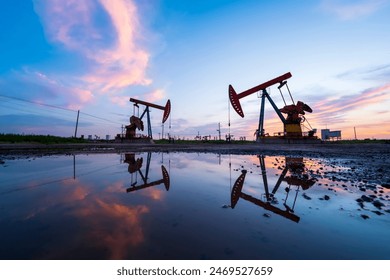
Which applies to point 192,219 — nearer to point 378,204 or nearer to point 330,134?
point 378,204

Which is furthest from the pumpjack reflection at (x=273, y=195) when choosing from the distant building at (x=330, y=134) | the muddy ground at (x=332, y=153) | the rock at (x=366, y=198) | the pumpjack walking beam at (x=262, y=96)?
the distant building at (x=330, y=134)

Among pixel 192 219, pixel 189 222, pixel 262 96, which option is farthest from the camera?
pixel 262 96

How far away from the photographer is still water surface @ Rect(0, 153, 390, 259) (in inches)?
77.7

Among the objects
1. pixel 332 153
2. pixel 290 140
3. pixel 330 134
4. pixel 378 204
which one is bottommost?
pixel 378 204

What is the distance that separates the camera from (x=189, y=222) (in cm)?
270

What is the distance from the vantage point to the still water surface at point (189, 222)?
1.97m

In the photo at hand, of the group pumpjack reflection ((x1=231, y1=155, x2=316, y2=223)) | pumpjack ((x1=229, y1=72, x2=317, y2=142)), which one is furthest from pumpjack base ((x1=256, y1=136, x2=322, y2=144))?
pumpjack reflection ((x1=231, y1=155, x2=316, y2=223))

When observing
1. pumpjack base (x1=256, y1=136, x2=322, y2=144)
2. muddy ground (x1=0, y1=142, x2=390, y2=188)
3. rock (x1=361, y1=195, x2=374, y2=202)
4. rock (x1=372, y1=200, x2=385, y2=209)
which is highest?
pumpjack base (x1=256, y1=136, x2=322, y2=144)

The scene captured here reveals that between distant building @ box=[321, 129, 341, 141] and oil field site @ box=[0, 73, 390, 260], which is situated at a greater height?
distant building @ box=[321, 129, 341, 141]

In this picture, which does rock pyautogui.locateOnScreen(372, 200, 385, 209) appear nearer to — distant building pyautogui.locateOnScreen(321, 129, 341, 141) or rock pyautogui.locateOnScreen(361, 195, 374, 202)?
rock pyautogui.locateOnScreen(361, 195, 374, 202)

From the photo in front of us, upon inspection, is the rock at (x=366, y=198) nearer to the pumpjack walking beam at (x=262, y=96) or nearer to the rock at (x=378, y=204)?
the rock at (x=378, y=204)

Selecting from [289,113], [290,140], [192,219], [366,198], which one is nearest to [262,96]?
[289,113]

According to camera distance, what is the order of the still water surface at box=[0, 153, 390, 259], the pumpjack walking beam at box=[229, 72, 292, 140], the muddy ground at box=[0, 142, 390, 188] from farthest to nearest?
the pumpjack walking beam at box=[229, 72, 292, 140] → the muddy ground at box=[0, 142, 390, 188] → the still water surface at box=[0, 153, 390, 259]
